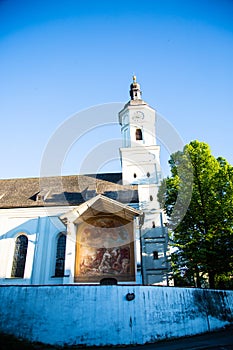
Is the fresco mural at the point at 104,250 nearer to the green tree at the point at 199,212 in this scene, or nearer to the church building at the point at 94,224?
the church building at the point at 94,224

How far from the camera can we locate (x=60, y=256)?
1928 centimetres

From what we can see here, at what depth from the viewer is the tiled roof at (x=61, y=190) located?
69.7 feet

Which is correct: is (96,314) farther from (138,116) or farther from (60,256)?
(138,116)

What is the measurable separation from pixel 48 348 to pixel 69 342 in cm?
79

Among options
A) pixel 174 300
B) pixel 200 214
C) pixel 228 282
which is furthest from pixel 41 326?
pixel 228 282

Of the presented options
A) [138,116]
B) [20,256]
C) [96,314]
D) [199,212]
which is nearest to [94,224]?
[20,256]

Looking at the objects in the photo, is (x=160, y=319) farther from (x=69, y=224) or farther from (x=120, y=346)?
(x=69, y=224)

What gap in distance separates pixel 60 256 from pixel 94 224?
12.6ft

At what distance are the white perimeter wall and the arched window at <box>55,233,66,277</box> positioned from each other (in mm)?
7886

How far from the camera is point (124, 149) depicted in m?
24.6

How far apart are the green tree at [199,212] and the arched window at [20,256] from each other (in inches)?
446

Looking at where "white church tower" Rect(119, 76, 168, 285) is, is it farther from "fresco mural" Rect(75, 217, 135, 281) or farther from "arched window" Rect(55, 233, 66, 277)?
"arched window" Rect(55, 233, 66, 277)

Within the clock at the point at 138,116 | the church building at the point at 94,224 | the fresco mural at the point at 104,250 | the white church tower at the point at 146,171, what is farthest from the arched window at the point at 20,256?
the clock at the point at 138,116

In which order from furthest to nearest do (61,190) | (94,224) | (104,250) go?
1. (61,190)
2. (94,224)
3. (104,250)
